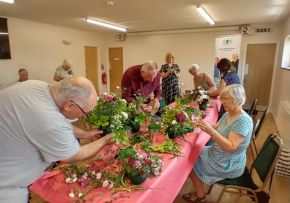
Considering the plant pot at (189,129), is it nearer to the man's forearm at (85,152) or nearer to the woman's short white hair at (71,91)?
the man's forearm at (85,152)

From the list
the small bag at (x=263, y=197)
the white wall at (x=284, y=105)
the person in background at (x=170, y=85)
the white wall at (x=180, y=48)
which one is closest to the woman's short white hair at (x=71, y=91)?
the small bag at (x=263, y=197)

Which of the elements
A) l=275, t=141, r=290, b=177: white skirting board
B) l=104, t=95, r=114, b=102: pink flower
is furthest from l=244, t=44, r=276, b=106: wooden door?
l=104, t=95, r=114, b=102: pink flower

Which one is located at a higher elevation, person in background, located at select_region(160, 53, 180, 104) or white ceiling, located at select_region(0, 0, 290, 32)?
white ceiling, located at select_region(0, 0, 290, 32)

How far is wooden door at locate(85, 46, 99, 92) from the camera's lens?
318 inches

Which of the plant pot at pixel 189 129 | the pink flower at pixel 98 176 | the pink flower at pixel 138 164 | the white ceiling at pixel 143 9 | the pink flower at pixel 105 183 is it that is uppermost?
the white ceiling at pixel 143 9

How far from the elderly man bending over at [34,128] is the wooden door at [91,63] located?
24.1 ft

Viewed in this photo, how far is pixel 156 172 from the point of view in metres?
1.28

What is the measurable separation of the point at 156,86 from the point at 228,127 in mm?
1307

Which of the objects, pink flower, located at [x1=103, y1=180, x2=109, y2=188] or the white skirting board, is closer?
pink flower, located at [x1=103, y1=180, x2=109, y2=188]

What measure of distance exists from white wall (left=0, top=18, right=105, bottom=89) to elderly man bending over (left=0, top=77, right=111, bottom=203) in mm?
5040

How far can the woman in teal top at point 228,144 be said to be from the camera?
5.46 feet

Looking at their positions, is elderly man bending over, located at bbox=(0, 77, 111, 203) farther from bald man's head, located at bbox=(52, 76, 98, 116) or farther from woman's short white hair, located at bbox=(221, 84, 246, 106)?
woman's short white hair, located at bbox=(221, 84, 246, 106)

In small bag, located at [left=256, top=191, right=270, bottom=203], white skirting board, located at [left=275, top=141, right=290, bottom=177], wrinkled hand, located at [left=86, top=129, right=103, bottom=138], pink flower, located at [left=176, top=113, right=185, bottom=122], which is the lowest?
white skirting board, located at [left=275, top=141, right=290, bottom=177]

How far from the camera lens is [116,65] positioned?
8.91 metres
